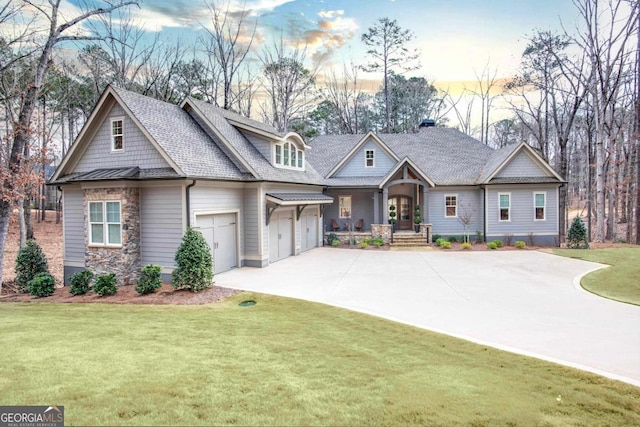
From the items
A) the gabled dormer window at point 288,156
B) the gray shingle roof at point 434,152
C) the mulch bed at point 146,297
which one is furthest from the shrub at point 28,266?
the gray shingle roof at point 434,152

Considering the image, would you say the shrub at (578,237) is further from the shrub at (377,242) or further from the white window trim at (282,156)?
the white window trim at (282,156)

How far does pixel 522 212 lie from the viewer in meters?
22.2

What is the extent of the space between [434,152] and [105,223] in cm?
2110

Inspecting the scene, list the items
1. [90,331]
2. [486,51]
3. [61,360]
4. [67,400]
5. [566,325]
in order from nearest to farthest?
[67,400] < [61,360] < [90,331] < [566,325] < [486,51]

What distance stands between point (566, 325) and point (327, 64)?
1324 inches

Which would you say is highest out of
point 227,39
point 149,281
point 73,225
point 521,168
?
point 227,39

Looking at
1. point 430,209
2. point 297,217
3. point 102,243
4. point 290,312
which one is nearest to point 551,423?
point 290,312

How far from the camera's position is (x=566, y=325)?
804 cm

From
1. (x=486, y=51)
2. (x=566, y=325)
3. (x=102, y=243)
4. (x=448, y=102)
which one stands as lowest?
(x=566, y=325)

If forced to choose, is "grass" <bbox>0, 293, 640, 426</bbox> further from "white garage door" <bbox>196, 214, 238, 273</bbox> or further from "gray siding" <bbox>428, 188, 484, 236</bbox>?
"gray siding" <bbox>428, 188, 484, 236</bbox>

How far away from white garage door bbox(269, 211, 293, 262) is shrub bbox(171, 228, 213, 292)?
16.3 ft

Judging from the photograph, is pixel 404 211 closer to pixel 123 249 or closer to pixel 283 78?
pixel 283 78

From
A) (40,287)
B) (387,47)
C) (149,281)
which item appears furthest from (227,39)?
(149,281)

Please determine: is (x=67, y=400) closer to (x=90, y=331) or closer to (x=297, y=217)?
(x=90, y=331)
